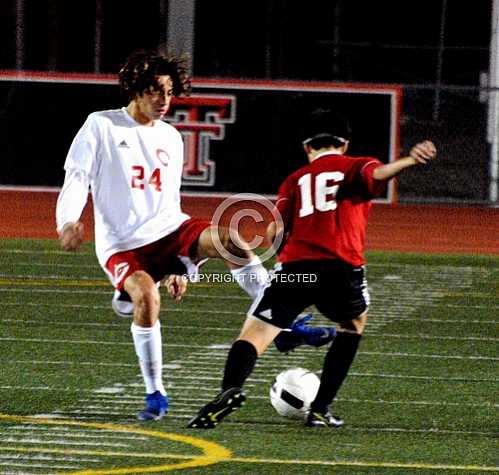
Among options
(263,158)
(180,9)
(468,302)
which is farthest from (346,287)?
(180,9)

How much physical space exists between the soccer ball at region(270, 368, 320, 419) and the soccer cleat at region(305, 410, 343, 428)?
5.5 inches

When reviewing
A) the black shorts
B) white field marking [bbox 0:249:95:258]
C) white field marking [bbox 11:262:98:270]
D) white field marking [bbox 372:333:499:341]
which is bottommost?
white field marking [bbox 0:249:95:258]

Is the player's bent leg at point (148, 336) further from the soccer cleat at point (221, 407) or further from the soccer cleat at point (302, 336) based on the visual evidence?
the soccer cleat at point (302, 336)

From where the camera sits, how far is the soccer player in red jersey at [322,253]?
7.41 m

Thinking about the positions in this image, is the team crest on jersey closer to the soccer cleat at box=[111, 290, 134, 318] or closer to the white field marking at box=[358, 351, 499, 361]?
the white field marking at box=[358, 351, 499, 361]

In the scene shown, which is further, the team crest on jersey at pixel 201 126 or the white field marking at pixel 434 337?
the team crest on jersey at pixel 201 126

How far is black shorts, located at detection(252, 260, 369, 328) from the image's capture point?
745 centimetres

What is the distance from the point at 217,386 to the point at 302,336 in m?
0.93

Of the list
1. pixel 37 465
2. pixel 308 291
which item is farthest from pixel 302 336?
pixel 37 465

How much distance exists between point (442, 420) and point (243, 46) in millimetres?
25982

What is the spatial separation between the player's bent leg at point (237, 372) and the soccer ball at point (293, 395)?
42 cm

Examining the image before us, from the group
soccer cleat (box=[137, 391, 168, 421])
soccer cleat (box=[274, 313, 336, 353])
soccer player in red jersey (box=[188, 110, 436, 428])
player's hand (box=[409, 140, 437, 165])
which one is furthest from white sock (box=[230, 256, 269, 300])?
player's hand (box=[409, 140, 437, 165])

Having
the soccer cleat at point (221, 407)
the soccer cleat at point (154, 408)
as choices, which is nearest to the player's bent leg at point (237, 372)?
the soccer cleat at point (221, 407)

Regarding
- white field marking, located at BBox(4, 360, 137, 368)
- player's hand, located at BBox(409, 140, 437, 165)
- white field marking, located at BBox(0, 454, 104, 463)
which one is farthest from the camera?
white field marking, located at BBox(4, 360, 137, 368)
